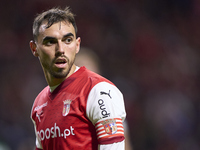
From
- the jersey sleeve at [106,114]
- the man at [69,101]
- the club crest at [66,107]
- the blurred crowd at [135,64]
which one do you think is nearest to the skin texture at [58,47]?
the man at [69,101]

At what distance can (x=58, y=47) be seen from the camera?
2.25 m

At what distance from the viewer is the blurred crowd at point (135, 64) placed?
19.4ft

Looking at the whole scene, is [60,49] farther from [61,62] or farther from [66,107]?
[66,107]

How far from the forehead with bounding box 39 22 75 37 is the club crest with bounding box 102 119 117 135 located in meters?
0.66

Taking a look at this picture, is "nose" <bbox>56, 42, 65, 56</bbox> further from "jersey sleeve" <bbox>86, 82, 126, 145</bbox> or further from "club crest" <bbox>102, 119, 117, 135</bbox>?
"club crest" <bbox>102, 119, 117, 135</bbox>

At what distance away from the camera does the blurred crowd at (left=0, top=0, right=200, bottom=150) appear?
5.92 m

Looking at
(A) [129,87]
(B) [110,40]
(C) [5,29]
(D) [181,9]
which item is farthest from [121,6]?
(C) [5,29]

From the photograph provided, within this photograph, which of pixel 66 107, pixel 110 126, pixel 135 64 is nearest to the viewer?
pixel 110 126

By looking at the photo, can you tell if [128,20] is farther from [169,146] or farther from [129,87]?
[169,146]

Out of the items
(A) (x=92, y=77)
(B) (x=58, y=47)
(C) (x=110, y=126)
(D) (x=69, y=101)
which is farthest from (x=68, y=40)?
(C) (x=110, y=126)

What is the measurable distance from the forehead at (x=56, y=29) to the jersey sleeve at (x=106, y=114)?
459 mm

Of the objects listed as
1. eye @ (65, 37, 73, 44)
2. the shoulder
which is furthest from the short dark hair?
the shoulder

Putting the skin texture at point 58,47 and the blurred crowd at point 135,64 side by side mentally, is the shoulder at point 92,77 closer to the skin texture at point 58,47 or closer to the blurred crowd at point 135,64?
the skin texture at point 58,47

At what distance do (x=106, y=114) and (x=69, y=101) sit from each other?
0.98 ft
